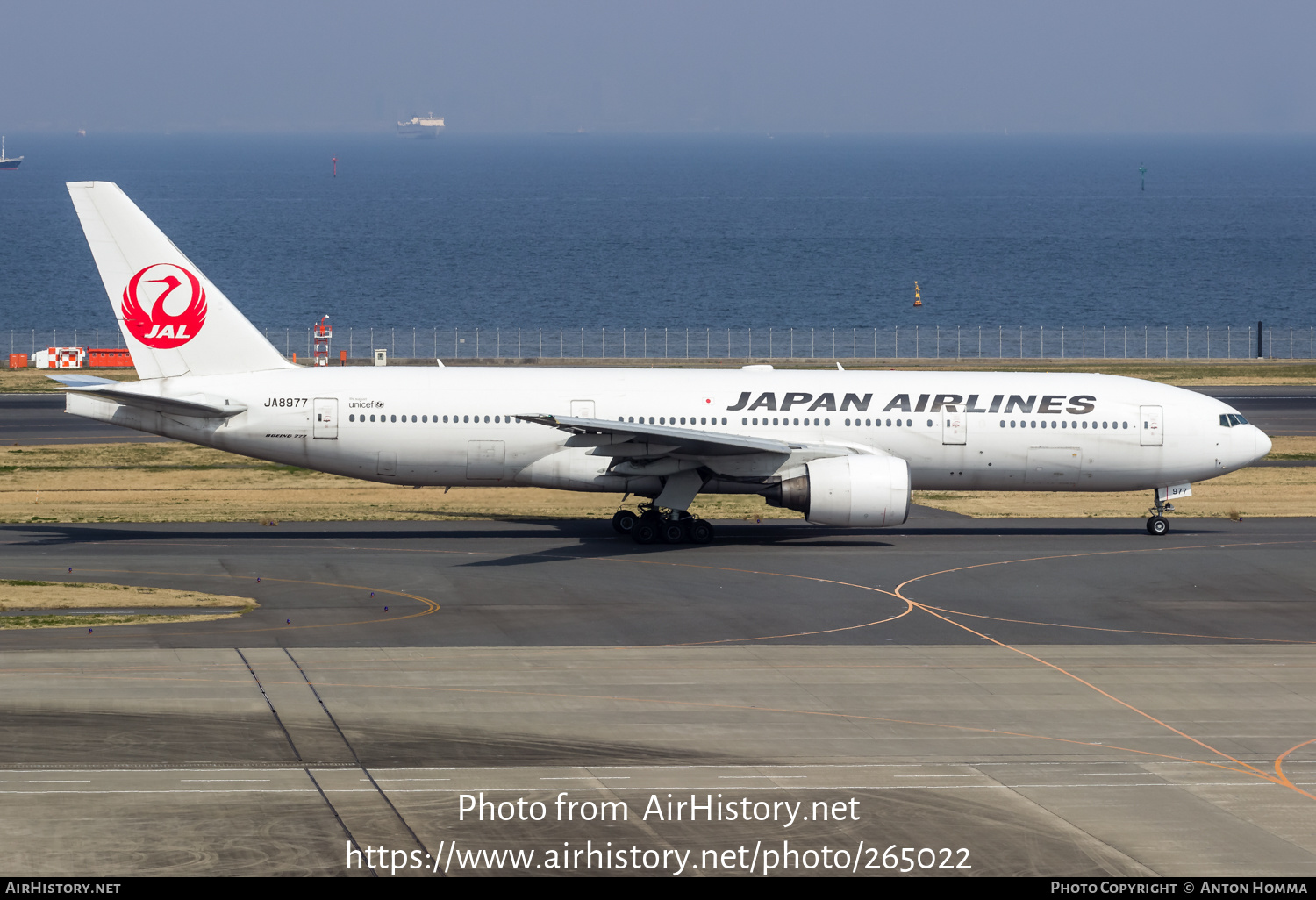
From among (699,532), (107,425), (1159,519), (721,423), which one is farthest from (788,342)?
(699,532)

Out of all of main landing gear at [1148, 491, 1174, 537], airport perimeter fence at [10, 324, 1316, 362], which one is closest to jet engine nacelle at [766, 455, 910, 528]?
main landing gear at [1148, 491, 1174, 537]

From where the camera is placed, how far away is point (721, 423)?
134 ft

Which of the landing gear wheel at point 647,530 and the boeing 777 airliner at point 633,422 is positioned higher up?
the boeing 777 airliner at point 633,422

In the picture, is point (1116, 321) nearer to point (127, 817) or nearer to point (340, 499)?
point (340, 499)

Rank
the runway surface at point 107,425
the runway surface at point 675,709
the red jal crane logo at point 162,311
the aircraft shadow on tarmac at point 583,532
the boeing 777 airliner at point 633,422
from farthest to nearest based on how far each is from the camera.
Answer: the runway surface at point 107,425 < the aircraft shadow on tarmac at point 583,532 < the red jal crane logo at point 162,311 < the boeing 777 airliner at point 633,422 < the runway surface at point 675,709

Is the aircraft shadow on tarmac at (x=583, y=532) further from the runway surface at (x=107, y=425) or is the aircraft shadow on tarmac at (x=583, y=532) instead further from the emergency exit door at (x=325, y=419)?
the runway surface at (x=107, y=425)

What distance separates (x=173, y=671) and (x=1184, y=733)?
17.3m

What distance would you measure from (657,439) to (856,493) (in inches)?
210

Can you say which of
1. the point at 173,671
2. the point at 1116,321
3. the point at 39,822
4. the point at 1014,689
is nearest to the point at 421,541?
the point at 173,671

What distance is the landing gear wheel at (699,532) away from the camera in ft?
133

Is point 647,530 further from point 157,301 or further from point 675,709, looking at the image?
point 675,709

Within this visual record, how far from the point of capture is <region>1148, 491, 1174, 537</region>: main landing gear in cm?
4209

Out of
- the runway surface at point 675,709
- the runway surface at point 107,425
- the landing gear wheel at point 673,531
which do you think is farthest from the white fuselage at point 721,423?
the runway surface at point 107,425

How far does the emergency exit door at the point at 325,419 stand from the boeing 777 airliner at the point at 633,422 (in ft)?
0.15
